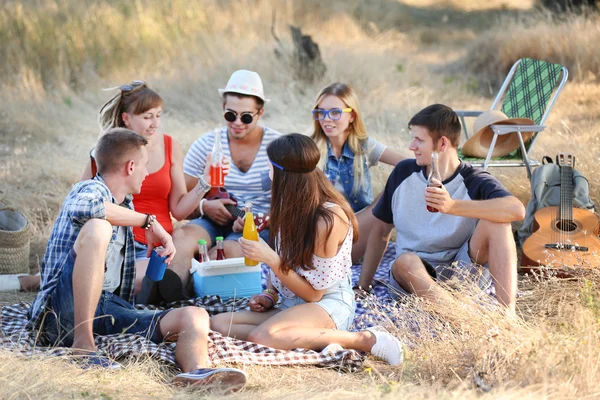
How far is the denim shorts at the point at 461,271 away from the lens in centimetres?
443

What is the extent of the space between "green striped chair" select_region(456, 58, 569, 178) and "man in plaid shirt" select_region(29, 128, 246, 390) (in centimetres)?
335

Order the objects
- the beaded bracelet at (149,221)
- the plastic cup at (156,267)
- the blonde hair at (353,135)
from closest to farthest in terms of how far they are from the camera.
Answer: the beaded bracelet at (149,221) → the plastic cup at (156,267) → the blonde hair at (353,135)

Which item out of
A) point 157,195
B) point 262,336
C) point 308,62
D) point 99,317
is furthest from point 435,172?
point 308,62

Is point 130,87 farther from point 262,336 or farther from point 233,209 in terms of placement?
point 262,336

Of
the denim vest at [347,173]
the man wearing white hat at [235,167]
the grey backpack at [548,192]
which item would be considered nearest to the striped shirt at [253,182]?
the man wearing white hat at [235,167]

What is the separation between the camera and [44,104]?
10852 mm

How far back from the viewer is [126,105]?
17.0 ft

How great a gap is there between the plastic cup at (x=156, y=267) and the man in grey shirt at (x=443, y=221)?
4.36ft

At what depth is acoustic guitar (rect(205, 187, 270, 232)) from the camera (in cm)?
530

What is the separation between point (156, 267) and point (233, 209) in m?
1.00

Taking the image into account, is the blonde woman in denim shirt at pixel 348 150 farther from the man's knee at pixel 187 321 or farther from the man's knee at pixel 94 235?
the man's knee at pixel 94 235

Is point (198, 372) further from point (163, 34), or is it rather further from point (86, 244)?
point (163, 34)

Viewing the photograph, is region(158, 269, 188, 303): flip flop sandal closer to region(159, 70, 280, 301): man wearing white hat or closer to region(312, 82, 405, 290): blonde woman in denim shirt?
region(159, 70, 280, 301): man wearing white hat

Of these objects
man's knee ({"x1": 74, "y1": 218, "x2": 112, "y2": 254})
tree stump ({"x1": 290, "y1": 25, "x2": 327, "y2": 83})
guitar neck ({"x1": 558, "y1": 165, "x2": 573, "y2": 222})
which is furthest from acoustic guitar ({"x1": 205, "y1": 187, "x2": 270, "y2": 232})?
tree stump ({"x1": 290, "y1": 25, "x2": 327, "y2": 83})
